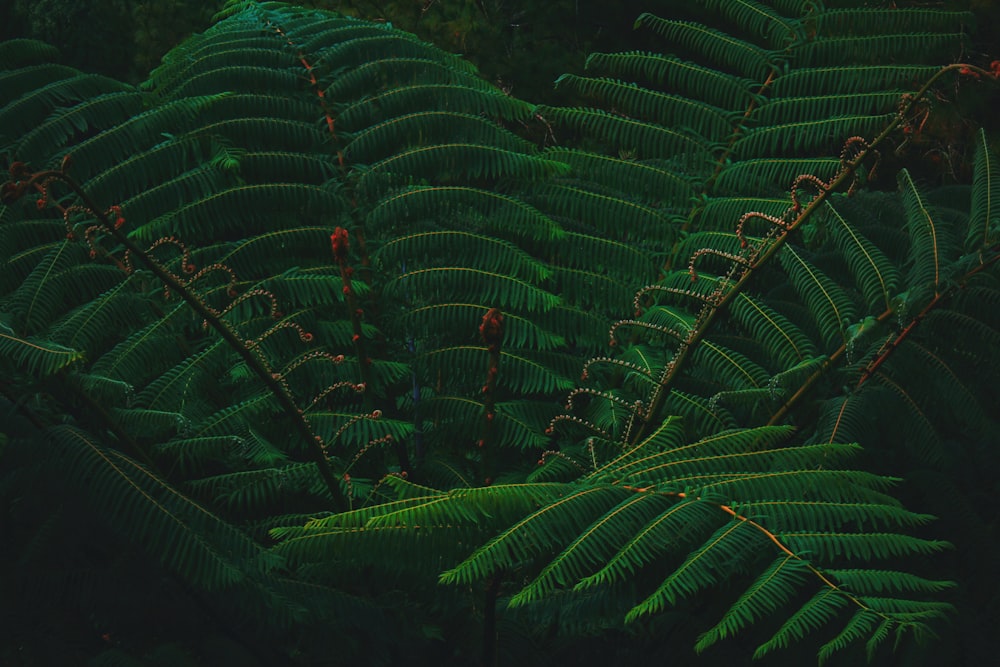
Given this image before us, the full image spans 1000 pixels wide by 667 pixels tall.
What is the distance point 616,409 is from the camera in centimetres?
192

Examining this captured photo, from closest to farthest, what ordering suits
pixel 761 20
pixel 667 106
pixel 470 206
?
1. pixel 470 206
2. pixel 667 106
3. pixel 761 20

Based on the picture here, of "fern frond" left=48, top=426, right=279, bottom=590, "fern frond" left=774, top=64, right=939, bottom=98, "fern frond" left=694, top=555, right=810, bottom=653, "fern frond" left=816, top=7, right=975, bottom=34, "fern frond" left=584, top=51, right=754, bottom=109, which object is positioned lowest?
"fern frond" left=48, top=426, right=279, bottom=590

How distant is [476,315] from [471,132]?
0.47 m

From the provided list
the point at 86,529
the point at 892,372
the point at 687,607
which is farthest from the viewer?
the point at 892,372

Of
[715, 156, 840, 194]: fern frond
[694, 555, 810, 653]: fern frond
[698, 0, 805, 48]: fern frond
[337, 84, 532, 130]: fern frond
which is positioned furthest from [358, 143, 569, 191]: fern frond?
[694, 555, 810, 653]: fern frond

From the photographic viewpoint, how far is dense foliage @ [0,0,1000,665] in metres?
1.33

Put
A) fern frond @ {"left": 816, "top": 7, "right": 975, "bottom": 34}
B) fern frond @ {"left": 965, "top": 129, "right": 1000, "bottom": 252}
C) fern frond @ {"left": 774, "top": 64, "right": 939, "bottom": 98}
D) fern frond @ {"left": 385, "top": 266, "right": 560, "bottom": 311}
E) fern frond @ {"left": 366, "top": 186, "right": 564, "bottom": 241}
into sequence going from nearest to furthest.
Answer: fern frond @ {"left": 965, "top": 129, "right": 1000, "bottom": 252} < fern frond @ {"left": 385, "top": 266, "right": 560, "bottom": 311} < fern frond @ {"left": 366, "top": 186, "right": 564, "bottom": 241} < fern frond @ {"left": 774, "top": 64, "right": 939, "bottom": 98} < fern frond @ {"left": 816, "top": 7, "right": 975, "bottom": 34}

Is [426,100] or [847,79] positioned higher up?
[847,79]

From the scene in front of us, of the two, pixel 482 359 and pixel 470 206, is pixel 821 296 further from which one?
pixel 470 206

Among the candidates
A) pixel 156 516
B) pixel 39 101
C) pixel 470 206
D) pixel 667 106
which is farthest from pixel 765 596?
pixel 39 101

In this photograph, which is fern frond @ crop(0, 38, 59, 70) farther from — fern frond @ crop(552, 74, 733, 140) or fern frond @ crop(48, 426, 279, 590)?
fern frond @ crop(48, 426, 279, 590)

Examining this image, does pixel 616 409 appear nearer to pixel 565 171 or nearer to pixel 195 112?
pixel 565 171

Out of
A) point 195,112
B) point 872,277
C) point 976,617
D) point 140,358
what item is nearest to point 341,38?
point 195,112

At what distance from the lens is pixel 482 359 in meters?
2.05
